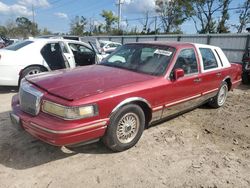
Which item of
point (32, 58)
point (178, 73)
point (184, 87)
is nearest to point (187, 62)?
point (184, 87)

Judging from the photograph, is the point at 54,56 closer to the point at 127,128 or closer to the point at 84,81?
the point at 84,81

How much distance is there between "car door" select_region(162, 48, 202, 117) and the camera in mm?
4301

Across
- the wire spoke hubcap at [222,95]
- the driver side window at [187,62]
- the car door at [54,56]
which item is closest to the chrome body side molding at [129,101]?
the driver side window at [187,62]

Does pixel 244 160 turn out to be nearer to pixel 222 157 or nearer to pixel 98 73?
pixel 222 157

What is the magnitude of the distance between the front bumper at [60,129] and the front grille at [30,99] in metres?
0.08

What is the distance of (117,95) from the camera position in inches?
134

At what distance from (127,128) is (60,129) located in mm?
1114

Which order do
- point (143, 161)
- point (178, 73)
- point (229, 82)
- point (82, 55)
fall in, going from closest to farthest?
point (143, 161) → point (178, 73) → point (229, 82) → point (82, 55)

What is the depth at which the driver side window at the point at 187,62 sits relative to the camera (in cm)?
454

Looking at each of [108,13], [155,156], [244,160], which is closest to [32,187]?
[155,156]

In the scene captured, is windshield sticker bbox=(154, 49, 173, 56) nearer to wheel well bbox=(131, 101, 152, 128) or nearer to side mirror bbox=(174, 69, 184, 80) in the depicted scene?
side mirror bbox=(174, 69, 184, 80)

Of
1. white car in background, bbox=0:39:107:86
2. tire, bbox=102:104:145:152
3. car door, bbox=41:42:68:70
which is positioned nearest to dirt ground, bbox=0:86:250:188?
tire, bbox=102:104:145:152

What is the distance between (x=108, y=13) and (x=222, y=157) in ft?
193

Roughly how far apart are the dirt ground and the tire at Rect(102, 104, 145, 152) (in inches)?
6.1
